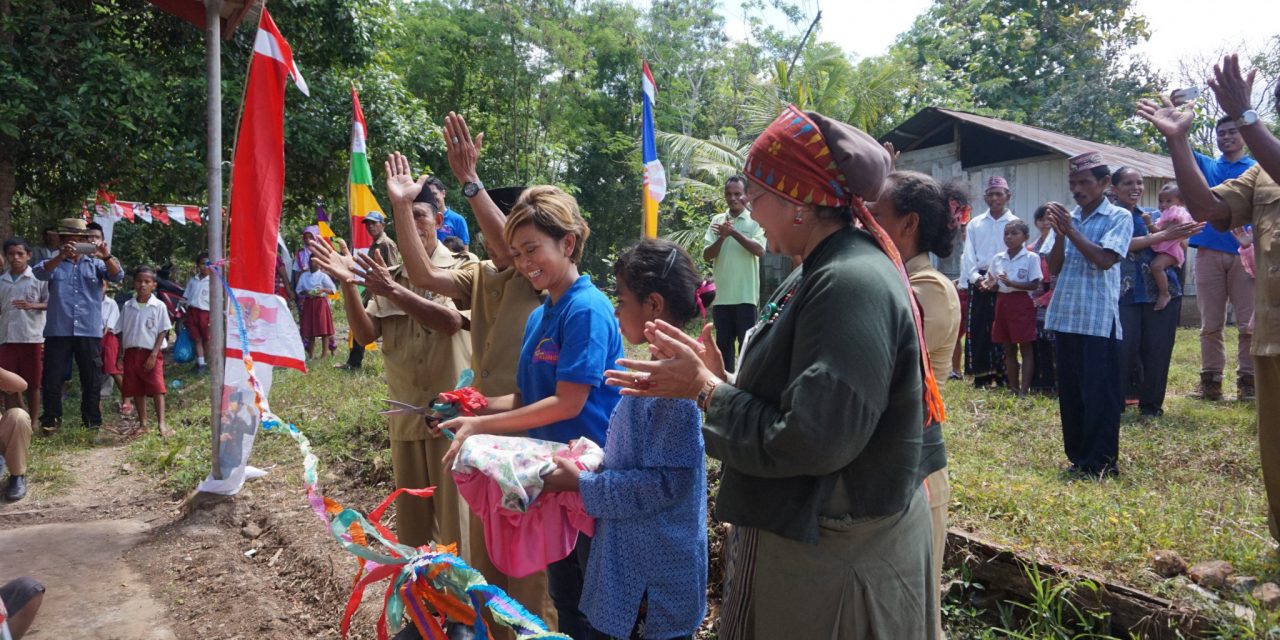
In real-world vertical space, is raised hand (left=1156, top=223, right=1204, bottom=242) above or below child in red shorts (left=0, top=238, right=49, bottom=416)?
above

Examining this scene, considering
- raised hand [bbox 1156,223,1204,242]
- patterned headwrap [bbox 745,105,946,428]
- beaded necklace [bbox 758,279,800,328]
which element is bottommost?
beaded necklace [bbox 758,279,800,328]

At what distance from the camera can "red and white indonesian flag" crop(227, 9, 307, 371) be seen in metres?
4.94

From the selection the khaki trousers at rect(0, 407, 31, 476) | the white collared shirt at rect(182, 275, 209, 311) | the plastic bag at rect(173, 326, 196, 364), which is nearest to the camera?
the khaki trousers at rect(0, 407, 31, 476)

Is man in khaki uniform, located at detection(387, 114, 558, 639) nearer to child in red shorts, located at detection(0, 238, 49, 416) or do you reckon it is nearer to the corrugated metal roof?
child in red shorts, located at detection(0, 238, 49, 416)

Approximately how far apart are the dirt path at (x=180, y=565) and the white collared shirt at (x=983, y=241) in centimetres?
579

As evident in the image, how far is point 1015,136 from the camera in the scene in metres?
12.3

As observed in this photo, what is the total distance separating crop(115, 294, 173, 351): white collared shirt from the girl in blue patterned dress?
24.6 ft

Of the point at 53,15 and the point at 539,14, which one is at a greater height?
the point at 539,14

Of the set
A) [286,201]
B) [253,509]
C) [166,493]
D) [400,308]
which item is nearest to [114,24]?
[286,201]

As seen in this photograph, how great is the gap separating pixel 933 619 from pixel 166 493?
6.22m

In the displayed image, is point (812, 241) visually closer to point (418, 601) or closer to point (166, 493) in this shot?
point (418, 601)

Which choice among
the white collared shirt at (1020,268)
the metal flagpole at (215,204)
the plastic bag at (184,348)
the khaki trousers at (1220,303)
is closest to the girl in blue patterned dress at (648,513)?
the metal flagpole at (215,204)

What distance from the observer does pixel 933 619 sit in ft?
6.29

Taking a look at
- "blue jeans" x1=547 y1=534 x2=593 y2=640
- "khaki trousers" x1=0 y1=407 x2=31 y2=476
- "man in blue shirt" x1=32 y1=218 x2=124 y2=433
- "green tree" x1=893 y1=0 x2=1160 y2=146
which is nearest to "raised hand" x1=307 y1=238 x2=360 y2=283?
"blue jeans" x1=547 y1=534 x2=593 y2=640
